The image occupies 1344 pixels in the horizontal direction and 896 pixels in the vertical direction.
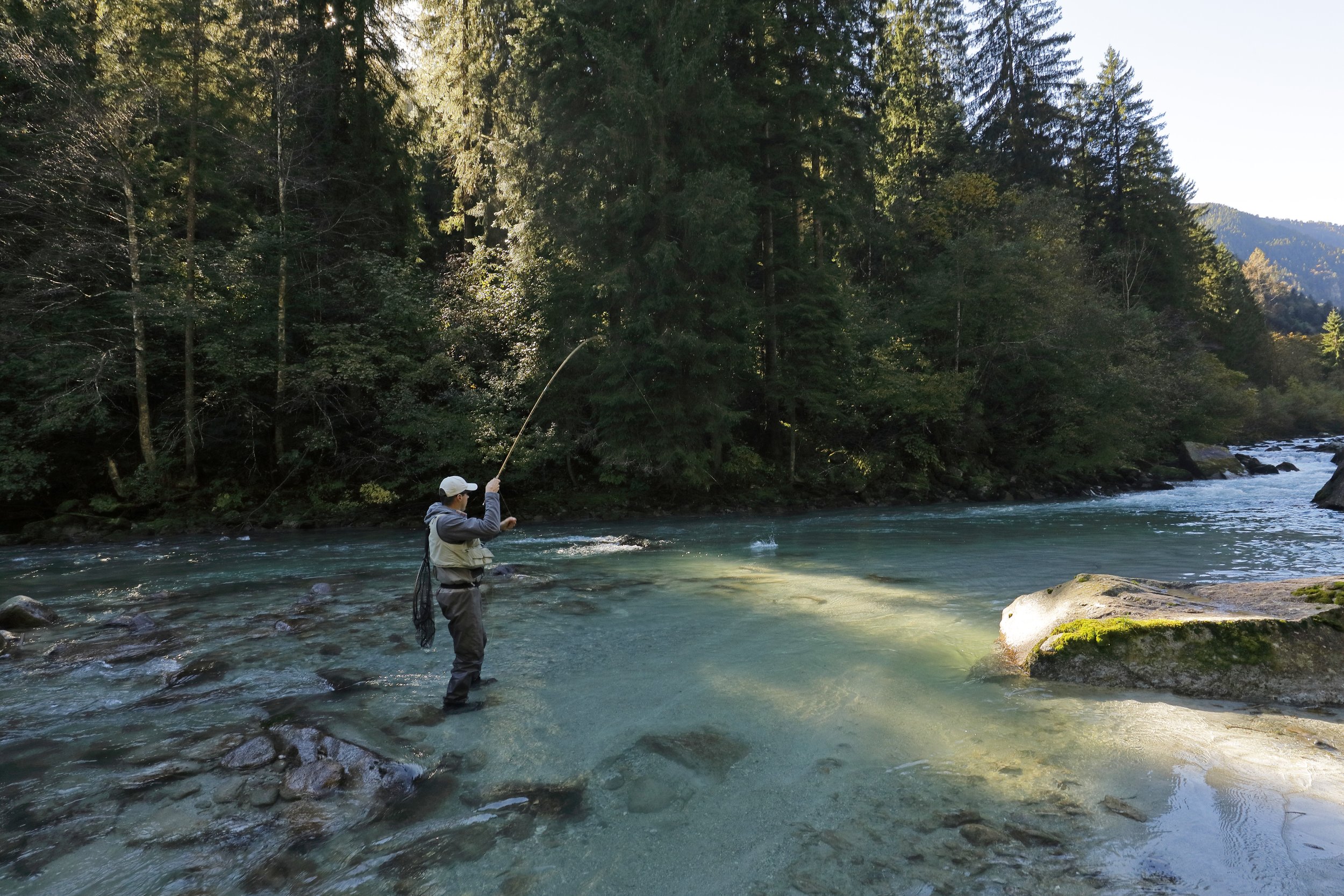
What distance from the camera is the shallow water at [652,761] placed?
3586mm

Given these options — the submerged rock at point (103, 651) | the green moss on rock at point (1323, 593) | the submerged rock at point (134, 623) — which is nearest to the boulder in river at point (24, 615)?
the submerged rock at point (134, 623)

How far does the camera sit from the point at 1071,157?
40.6 meters

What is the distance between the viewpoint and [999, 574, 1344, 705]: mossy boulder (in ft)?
17.8

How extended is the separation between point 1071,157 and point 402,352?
39118 millimetres

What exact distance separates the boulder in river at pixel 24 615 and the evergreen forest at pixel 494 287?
880 cm

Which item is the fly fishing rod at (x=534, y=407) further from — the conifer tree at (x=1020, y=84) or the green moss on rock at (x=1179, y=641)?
the conifer tree at (x=1020, y=84)

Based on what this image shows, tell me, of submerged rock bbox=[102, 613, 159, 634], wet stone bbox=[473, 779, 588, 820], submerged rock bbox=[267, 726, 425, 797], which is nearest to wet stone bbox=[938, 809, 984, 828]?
wet stone bbox=[473, 779, 588, 820]

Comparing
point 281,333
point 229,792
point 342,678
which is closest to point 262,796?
point 229,792

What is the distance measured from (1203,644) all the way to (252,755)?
280 inches

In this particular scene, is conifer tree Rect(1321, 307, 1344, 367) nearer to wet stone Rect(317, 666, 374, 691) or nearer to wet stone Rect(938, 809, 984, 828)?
wet stone Rect(938, 809, 984, 828)

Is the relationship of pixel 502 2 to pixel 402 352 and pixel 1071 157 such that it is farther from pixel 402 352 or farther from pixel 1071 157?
pixel 1071 157

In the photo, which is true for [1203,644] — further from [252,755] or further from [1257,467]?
[1257,467]

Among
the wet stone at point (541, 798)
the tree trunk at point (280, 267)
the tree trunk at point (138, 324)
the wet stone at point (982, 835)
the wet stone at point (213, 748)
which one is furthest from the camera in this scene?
the tree trunk at point (280, 267)

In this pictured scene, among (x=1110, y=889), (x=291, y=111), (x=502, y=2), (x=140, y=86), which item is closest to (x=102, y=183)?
(x=140, y=86)
